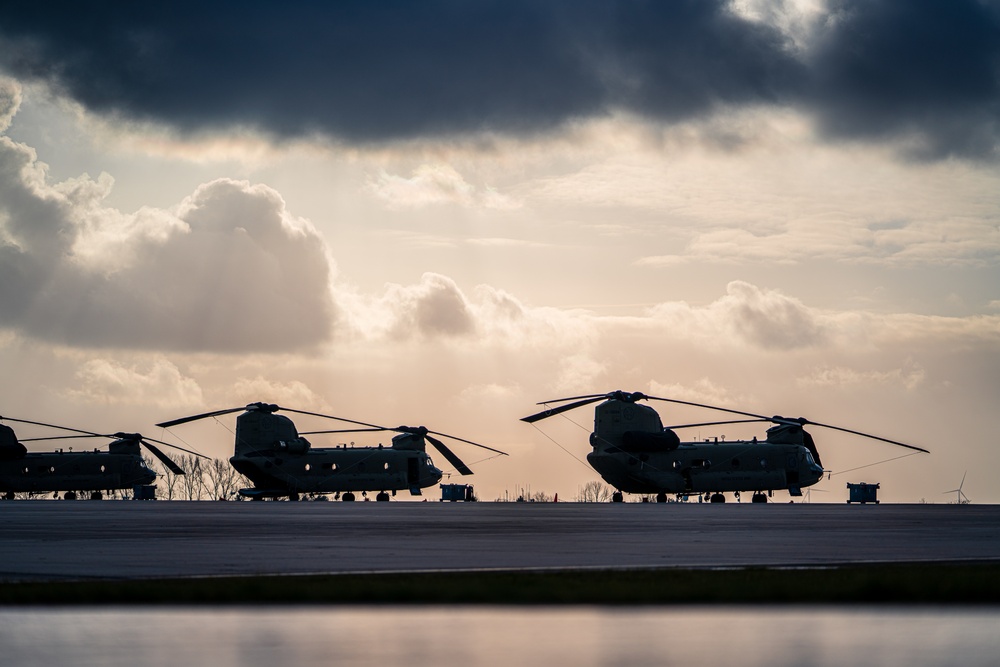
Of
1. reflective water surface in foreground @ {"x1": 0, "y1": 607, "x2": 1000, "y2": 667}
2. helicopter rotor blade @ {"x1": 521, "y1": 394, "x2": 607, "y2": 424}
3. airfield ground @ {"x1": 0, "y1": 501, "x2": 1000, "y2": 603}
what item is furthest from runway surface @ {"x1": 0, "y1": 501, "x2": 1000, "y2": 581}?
helicopter rotor blade @ {"x1": 521, "y1": 394, "x2": 607, "y2": 424}

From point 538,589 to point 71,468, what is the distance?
120822 mm

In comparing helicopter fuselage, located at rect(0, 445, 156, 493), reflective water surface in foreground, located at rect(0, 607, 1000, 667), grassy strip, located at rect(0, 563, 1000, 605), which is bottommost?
reflective water surface in foreground, located at rect(0, 607, 1000, 667)

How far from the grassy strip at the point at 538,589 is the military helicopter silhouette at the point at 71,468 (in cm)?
11094

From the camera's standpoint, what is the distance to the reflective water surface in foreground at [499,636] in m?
11.5

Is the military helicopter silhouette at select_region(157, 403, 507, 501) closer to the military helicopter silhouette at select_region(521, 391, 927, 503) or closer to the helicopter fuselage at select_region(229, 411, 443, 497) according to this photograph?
the helicopter fuselage at select_region(229, 411, 443, 497)

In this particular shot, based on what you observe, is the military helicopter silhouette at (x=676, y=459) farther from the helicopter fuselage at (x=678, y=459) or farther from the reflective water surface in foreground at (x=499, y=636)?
the reflective water surface in foreground at (x=499, y=636)

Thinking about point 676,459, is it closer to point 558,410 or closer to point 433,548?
point 558,410

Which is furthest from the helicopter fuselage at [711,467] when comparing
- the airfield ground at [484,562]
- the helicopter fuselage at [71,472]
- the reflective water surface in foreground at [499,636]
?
the reflective water surface in foreground at [499,636]

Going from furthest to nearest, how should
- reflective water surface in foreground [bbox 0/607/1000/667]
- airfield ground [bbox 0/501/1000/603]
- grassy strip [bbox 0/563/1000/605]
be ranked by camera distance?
airfield ground [bbox 0/501/1000/603] < grassy strip [bbox 0/563/1000/605] < reflective water surface in foreground [bbox 0/607/1000/667]

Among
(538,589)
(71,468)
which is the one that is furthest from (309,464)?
(538,589)

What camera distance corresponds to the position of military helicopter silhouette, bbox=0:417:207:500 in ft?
422

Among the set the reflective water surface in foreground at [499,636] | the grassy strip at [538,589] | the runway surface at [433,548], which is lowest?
the reflective water surface in foreground at [499,636]

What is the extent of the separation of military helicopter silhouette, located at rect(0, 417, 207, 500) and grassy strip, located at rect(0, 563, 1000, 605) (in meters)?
111

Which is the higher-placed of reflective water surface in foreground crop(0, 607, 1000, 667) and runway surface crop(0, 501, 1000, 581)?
runway surface crop(0, 501, 1000, 581)
